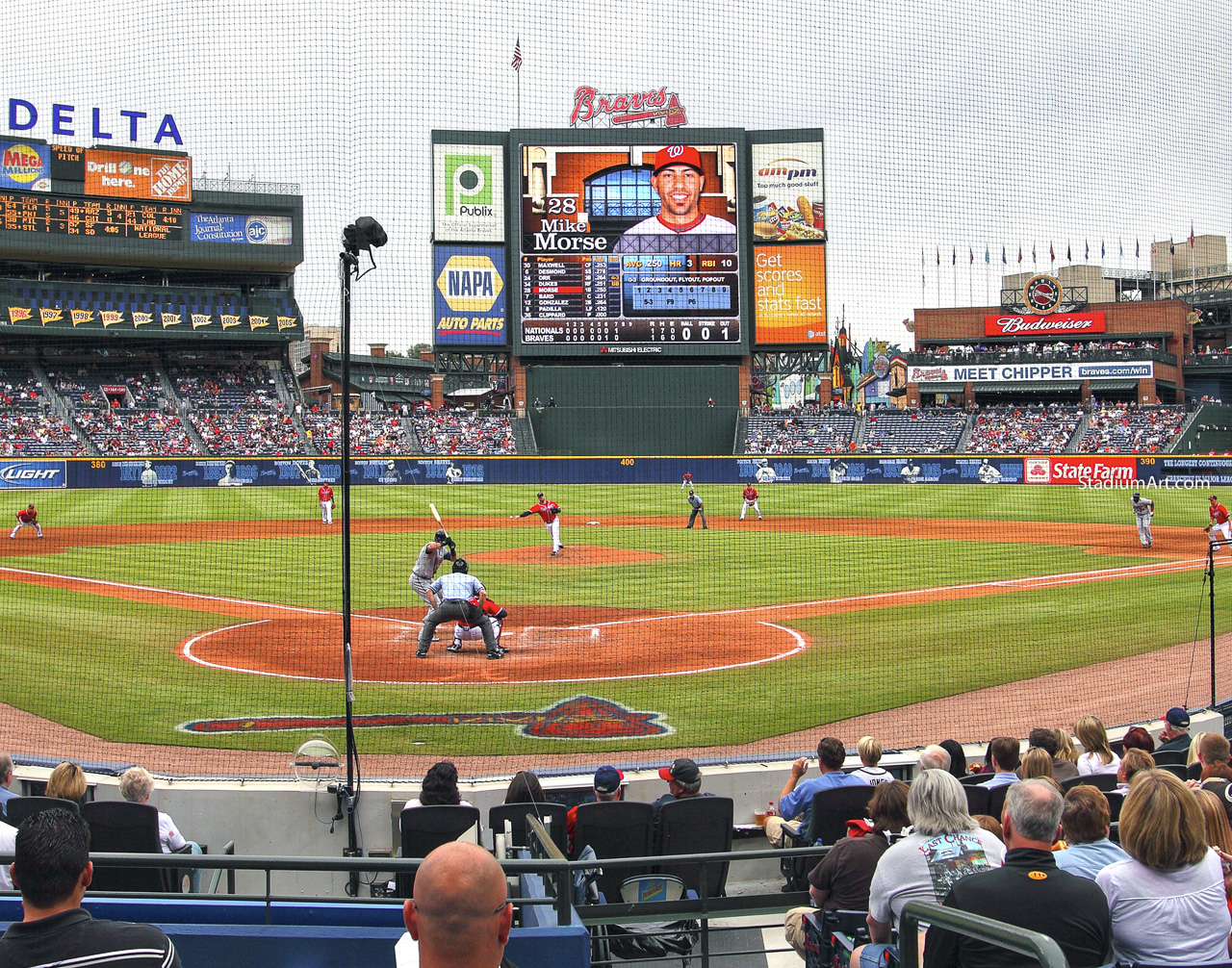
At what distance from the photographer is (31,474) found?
41.4 meters

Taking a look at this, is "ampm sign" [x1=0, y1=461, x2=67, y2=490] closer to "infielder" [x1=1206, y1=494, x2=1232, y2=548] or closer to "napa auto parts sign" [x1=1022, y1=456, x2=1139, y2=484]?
"infielder" [x1=1206, y1=494, x2=1232, y2=548]

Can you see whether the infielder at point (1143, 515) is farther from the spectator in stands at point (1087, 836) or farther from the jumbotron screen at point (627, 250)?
the jumbotron screen at point (627, 250)

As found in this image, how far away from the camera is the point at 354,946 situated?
11.6 ft

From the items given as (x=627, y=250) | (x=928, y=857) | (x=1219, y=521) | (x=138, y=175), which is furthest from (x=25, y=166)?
(x=928, y=857)

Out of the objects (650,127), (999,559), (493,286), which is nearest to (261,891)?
(999,559)

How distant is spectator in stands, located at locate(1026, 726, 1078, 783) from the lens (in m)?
6.31

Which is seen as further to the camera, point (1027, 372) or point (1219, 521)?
point (1027, 372)

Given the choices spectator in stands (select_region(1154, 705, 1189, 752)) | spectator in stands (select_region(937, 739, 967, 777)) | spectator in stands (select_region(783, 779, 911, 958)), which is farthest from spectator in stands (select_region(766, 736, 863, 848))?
spectator in stands (select_region(1154, 705, 1189, 752))

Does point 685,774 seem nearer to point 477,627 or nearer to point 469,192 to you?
point 477,627

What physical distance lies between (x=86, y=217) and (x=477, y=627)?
151ft

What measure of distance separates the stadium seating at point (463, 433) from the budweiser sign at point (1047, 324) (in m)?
33.2

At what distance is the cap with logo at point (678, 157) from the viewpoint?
166 ft

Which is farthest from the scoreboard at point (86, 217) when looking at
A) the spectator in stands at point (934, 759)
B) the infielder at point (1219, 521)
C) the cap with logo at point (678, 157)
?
the spectator in stands at point (934, 759)

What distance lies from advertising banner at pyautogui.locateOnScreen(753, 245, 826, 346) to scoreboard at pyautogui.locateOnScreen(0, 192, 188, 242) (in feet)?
101
